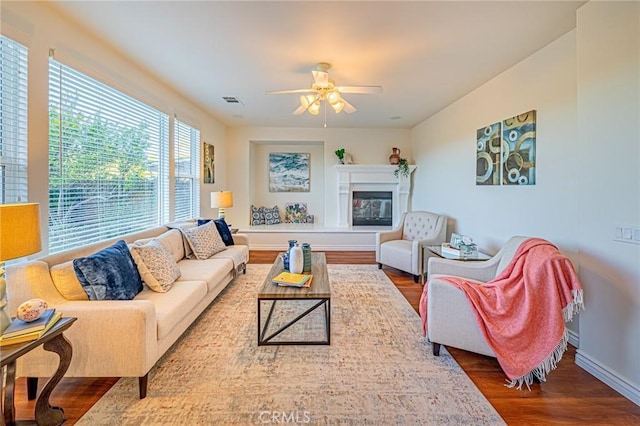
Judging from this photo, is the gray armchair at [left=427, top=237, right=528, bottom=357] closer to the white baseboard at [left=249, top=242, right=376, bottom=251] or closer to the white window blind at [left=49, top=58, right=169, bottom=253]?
the white window blind at [left=49, top=58, right=169, bottom=253]

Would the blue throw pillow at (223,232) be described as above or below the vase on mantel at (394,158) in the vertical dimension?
below

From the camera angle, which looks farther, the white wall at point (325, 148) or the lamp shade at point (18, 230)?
the white wall at point (325, 148)

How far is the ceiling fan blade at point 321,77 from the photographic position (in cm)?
307

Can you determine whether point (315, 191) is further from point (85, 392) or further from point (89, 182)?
point (85, 392)

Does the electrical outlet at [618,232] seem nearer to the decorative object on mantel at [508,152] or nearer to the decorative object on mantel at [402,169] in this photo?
the decorative object on mantel at [508,152]

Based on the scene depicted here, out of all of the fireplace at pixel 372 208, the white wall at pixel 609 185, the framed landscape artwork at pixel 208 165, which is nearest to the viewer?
the white wall at pixel 609 185

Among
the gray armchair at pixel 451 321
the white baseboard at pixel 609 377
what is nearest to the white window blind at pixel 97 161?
the gray armchair at pixel 451 321

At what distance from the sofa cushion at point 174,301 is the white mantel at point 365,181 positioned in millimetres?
4340

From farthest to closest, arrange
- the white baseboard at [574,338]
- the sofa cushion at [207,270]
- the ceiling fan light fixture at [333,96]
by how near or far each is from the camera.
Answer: the ceiling fan light fixture at [333,96]
the sofa cushion at [207,270]
the white baseboard at [574,338]

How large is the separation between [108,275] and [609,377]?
3405 millimetres

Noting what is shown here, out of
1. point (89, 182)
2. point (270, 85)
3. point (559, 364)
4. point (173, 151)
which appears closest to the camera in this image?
point (559, 364)

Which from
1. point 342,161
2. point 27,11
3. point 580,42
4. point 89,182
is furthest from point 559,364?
point 342,161

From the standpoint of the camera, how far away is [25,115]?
7.06ft

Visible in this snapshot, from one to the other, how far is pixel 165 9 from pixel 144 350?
236 cm
